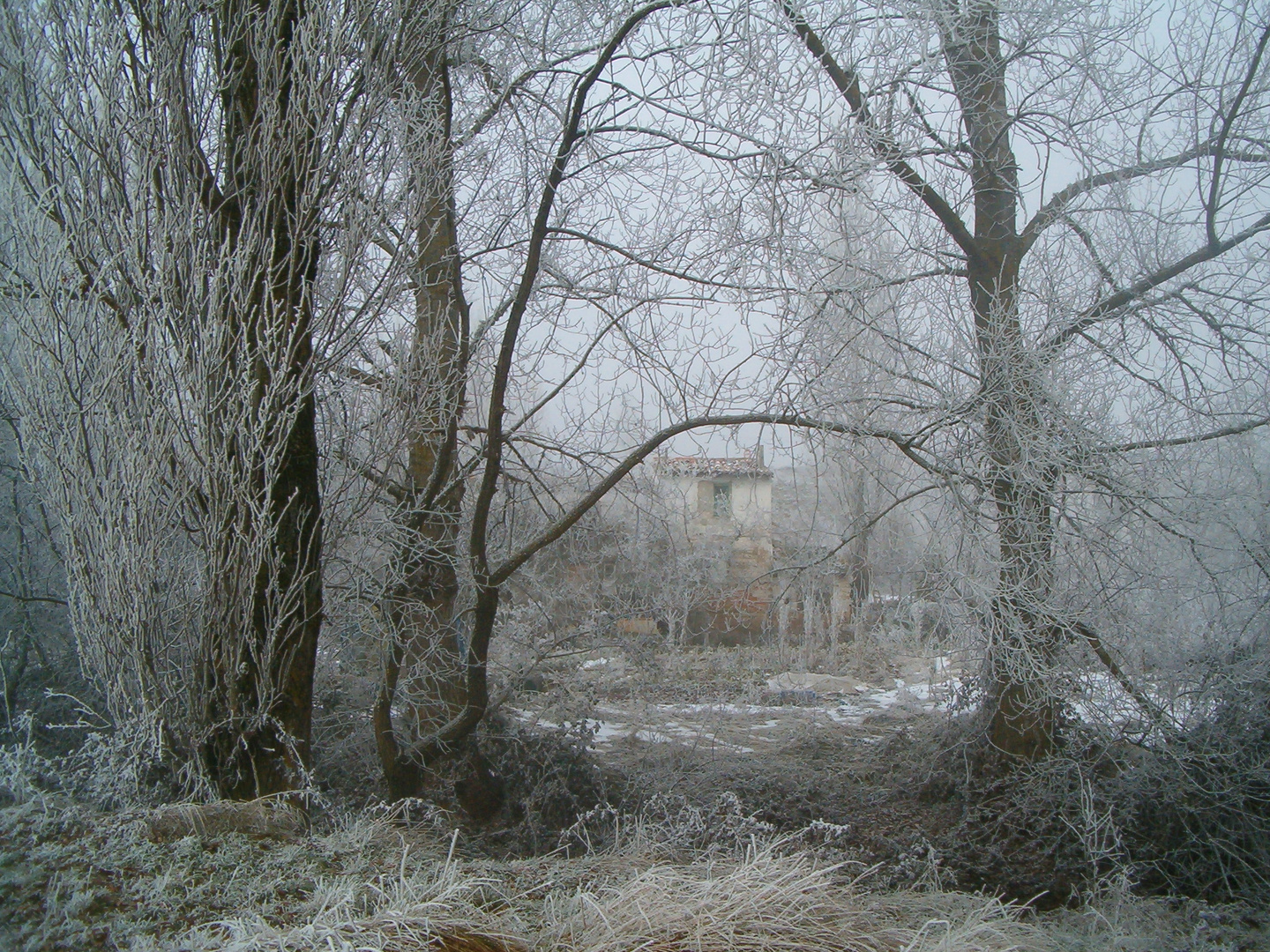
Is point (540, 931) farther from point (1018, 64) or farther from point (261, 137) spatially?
point (1018, 64)

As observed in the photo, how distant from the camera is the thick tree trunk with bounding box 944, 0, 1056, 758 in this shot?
4.20 metres

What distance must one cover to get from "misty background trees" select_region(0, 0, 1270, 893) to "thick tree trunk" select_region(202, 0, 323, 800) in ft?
0.05

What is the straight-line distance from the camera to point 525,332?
509 centimetres

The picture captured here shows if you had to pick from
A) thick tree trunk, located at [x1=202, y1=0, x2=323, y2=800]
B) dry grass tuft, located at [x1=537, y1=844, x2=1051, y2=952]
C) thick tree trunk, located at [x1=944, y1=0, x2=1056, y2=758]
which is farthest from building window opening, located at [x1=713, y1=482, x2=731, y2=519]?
dry grass tuft, located at [x1=537, y1=844, x2=1051, y2=952]

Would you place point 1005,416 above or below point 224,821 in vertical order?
above

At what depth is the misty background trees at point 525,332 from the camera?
280 cm

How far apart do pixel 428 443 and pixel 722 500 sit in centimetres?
454

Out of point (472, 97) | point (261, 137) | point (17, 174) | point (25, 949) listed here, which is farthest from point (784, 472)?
point (25, 949)

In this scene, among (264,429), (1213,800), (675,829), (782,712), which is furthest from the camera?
(782,712)

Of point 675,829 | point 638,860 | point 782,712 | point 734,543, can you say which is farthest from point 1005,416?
point 734,543

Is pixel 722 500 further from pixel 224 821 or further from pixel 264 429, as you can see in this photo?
pixel 224 821

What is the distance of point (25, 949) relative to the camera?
5.45ft

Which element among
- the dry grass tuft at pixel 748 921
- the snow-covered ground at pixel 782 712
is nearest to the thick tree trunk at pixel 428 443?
the snow-covered ground at pixel 782 712

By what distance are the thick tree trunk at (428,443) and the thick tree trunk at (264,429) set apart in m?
0.56
